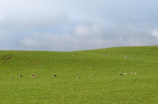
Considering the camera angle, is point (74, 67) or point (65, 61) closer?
point (74, 67)

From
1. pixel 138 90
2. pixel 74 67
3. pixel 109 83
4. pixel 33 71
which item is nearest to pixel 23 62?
pixel 33 71

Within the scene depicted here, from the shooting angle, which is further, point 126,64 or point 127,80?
point 126,64

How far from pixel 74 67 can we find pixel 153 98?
20.7 meters

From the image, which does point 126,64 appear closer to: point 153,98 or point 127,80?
point 127,80

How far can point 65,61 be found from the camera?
40.2 m

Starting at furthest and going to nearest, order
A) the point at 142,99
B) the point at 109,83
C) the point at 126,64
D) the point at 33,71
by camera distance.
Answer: the point at 126,64 < the point at 33,71 < the point at 109,83 < the point at 142,99

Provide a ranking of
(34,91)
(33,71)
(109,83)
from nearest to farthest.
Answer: (34,91)
(109,83)
(33,71)

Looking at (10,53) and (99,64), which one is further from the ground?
(10,53)

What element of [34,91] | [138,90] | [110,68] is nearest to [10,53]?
[110,68]

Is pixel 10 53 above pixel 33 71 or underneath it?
above

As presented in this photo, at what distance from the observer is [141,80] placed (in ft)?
79.0

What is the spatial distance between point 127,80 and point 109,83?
9.05ft

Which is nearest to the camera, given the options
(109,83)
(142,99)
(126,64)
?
(142,99)

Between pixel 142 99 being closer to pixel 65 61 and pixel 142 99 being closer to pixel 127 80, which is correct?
pixel 127 80
